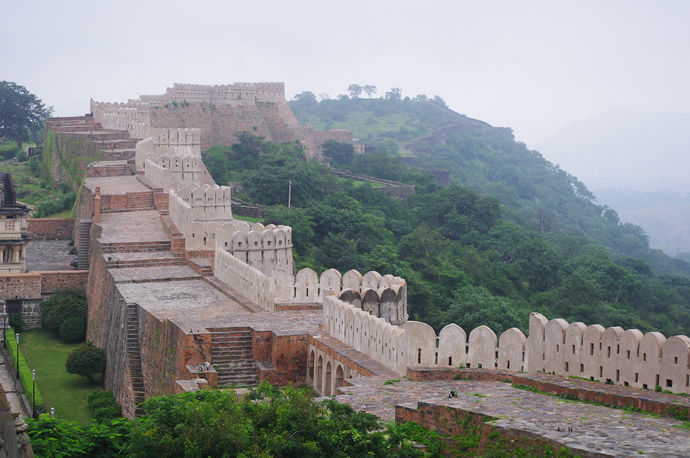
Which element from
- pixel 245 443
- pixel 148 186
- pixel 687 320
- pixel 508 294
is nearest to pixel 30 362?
pixel 148 186

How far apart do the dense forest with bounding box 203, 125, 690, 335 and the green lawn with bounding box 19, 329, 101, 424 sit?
12.0m

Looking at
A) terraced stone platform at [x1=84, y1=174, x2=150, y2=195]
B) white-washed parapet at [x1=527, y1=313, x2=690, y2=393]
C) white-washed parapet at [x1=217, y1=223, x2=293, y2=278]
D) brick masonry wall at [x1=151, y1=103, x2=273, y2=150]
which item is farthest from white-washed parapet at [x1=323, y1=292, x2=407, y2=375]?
brick masonry wall at [x1=151, y1=103, x2=273, y2=150]

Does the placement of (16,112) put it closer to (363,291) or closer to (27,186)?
(27,186)

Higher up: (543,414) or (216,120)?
(216,120)

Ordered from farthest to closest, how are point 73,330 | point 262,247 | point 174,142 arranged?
point 174,142 < point 73,330 < point 262,247

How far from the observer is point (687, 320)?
48.5m

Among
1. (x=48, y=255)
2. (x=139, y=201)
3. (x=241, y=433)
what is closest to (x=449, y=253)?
(x=139, y=201)

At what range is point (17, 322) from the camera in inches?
1224

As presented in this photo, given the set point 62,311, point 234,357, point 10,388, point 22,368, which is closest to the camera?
point 234,357

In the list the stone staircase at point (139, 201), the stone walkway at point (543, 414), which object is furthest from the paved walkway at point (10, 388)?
the stone staircase at point (139, 201)

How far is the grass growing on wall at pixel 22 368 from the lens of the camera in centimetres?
2427

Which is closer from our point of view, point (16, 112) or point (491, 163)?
point (16, 112)

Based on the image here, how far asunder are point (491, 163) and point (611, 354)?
9117 centimetres

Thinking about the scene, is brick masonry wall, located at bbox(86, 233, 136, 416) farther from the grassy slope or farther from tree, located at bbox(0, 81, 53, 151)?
tree, located at bbox(0, 81, 53, 151)
